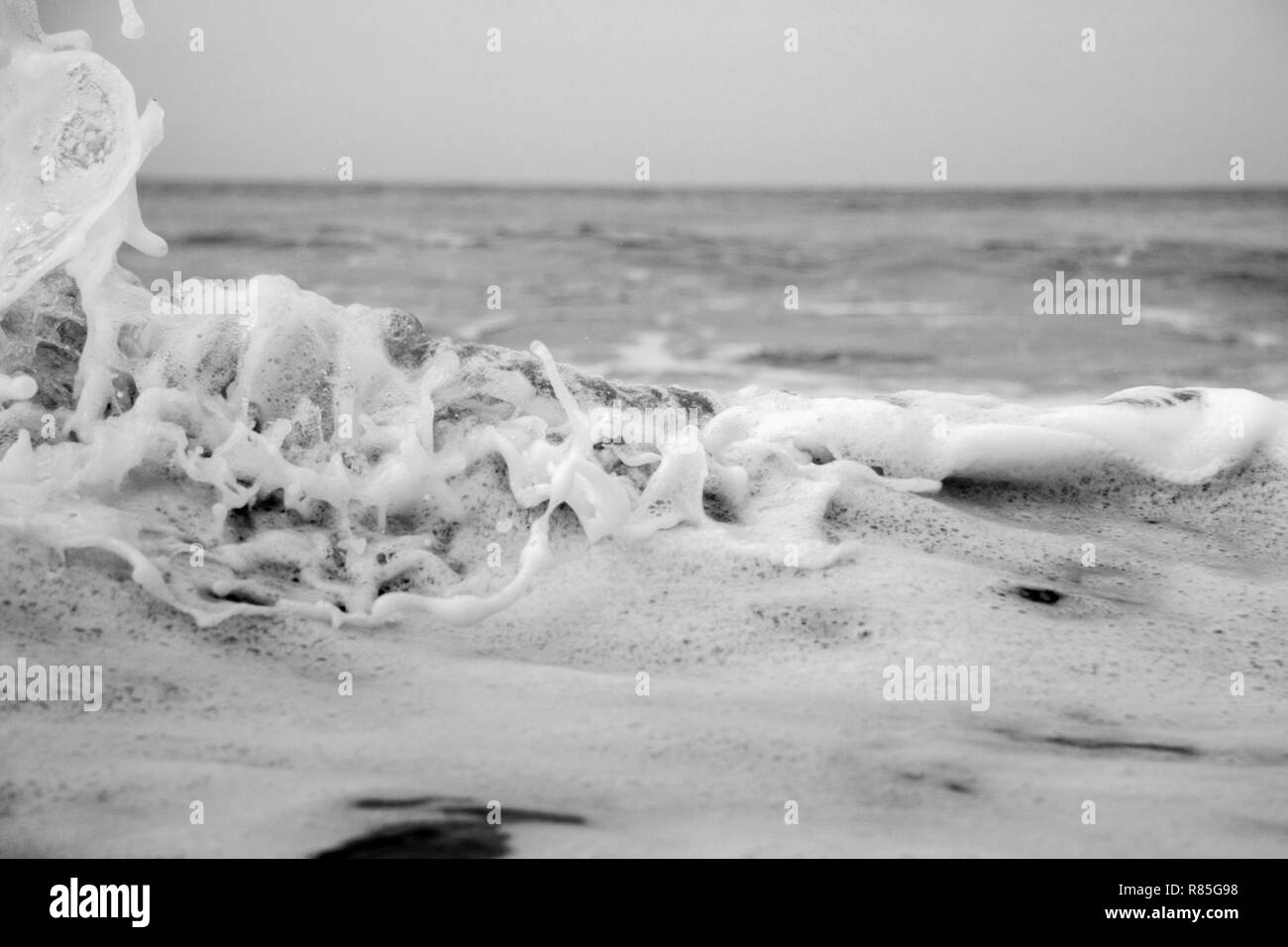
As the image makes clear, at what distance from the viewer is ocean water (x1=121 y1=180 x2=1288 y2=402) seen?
622 centimetres

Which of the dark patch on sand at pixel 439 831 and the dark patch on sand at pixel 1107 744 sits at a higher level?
the dark patch on sand at pixel 1107 744

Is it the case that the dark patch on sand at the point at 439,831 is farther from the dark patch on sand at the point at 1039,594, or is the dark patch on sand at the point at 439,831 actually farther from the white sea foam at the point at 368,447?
the dark patch on sand at the point at 1039,594

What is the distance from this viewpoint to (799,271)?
29.3ft

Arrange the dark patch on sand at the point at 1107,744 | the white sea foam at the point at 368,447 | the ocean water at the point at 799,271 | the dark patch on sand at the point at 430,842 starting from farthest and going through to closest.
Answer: the ocean water at the point at 799,271 < the white sea foam at the point at 368,447 < the dark patch on sand at the point at 1107,744 < the dark patch on sand at the point at 430,842

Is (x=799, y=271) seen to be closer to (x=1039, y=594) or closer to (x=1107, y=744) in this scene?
(x=1039, y=594)

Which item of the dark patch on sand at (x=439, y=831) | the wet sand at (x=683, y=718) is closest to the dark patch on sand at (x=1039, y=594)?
the wet sand at (x=683, y=718)

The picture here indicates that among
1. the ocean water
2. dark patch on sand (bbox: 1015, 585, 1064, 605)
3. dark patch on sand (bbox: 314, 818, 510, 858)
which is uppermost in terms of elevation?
the ocean water

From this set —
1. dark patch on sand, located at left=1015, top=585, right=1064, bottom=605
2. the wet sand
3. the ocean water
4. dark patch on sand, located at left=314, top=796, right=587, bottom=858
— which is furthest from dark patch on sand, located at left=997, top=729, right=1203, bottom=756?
the ocean water

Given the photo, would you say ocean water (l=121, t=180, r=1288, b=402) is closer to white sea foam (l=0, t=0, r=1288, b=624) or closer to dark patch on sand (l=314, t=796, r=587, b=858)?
white sea foam (l=0, t=0, r=1288, b=624)

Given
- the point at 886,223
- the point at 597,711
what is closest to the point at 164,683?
the point at 597,711

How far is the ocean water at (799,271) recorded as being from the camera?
6.22 metres

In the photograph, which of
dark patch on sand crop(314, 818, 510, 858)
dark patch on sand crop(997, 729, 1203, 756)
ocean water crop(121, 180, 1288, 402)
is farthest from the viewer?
ocean water crop(121, 180, 1288, 402)

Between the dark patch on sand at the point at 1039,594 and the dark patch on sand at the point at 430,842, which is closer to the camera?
the dark patch on sand at the point at 430,842
